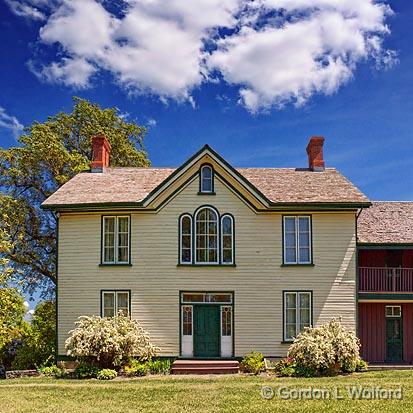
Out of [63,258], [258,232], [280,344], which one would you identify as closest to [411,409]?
[280,344]

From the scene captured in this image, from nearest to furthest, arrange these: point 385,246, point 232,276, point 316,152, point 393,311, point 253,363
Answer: point 253,363, point 232,276, point 385,246, point 393,311, point 316,152

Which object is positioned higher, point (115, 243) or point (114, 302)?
point (115, 243)

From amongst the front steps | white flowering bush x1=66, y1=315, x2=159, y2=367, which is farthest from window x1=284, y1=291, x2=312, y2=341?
white flowering bush x1=66, y1=315, x2=159, y2=367

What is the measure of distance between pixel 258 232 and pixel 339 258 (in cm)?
335

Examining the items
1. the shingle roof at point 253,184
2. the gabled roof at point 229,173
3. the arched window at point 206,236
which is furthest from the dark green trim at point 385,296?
the arched window at point 206,236

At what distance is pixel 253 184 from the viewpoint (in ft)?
81.5

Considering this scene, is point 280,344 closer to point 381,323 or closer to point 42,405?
point 381,323

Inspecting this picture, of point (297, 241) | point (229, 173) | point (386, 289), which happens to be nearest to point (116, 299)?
point (229, 173)

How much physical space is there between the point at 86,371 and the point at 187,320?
174 inches

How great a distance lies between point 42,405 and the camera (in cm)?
1525

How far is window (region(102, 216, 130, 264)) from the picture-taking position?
2336 centimetres

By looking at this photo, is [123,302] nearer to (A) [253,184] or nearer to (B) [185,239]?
(B) [185,239]

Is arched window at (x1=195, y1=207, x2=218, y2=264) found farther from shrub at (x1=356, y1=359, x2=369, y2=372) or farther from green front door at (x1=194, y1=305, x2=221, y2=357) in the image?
shrub at (x1=356, y1=359, x2=369, y2=372)

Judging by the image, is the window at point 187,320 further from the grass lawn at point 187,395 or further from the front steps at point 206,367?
the grass lawn at point 187,395
